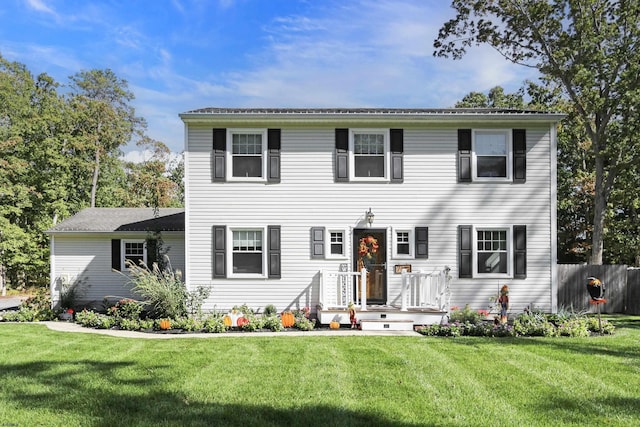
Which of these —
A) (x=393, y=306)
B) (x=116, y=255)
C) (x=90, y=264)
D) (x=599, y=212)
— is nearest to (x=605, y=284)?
(x=599, y=212)

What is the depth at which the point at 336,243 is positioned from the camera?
39.1 ft

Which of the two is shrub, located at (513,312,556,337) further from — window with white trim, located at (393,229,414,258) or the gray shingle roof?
the gray shingle roof

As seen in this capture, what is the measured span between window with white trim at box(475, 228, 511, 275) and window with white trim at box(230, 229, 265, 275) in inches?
232

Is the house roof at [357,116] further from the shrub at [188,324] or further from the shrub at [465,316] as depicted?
the shrub at [188,324]

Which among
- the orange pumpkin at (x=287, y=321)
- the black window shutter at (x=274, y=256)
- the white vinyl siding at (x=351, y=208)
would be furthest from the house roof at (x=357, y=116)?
the orange pumpkin at (x=287, y=321)

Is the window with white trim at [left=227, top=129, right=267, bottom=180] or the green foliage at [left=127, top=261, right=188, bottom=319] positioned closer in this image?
the green foliage at [left=127, top=261, right=188, bottom=319]

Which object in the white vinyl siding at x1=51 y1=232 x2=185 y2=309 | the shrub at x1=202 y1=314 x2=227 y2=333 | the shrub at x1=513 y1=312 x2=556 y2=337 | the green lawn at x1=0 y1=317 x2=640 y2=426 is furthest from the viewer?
the white vinyl siding at x1=51 y1=232 x2=185 y2=309

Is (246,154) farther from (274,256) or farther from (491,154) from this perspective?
(491,154)

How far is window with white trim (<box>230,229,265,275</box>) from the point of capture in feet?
39.2

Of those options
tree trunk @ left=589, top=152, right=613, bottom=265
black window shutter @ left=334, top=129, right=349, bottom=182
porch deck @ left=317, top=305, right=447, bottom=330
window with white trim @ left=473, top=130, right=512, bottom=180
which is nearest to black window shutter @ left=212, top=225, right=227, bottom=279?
porch deck @ left=317, top=305, right=447, bottom=330

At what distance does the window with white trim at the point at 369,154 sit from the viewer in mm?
11984

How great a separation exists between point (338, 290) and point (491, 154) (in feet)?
18.5

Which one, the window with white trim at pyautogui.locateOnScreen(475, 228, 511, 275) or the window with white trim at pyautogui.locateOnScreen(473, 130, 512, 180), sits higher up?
the window with white trim at pyautogui.locateOnScreen(473, 130, 512, 180)

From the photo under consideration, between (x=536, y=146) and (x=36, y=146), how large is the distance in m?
23.3
